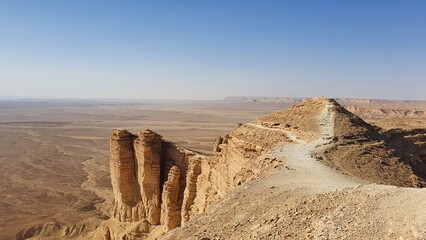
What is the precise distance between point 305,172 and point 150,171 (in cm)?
1664

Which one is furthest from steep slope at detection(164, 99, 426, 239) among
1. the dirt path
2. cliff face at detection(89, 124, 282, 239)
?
cliff face at detection(89, 124, 282, 239)

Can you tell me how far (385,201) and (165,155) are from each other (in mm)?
22071

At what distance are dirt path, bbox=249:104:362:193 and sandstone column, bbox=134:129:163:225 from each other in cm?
1208

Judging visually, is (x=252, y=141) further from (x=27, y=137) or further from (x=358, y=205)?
(x=27, y=137)

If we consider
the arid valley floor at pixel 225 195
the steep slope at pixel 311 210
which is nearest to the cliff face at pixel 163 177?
the arid valley floor at pixel 225 195

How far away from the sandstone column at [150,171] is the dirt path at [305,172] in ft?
39.6

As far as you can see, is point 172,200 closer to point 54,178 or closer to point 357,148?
point 357,148

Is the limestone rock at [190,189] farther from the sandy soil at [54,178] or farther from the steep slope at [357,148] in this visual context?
the sandy soil at [54,178]

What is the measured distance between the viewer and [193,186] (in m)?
25.3

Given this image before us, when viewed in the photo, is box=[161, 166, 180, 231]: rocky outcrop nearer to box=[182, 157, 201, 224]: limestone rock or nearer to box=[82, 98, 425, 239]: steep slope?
box=[82, 98, 425, 239]: steep slope

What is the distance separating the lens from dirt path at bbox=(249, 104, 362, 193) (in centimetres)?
1336

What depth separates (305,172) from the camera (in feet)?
50.1

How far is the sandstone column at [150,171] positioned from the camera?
28.8m

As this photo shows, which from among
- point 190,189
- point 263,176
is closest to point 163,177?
point 190,189
